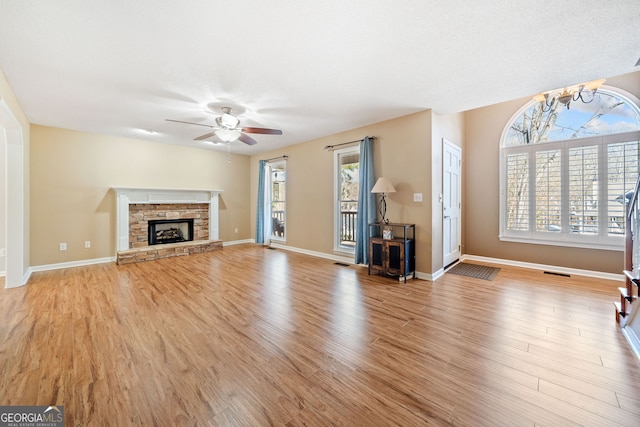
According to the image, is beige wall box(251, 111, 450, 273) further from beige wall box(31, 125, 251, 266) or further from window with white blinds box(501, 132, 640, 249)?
beige wall box(31, 125, 251, 266)

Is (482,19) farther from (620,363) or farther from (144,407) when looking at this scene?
(144,407)

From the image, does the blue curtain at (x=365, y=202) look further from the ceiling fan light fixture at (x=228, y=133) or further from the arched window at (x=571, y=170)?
the arched window at (x=571, y=170)

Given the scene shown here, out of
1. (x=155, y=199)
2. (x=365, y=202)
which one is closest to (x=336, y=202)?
(x=365, y=202)

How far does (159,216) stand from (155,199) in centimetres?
42

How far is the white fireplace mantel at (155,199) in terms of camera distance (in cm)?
522

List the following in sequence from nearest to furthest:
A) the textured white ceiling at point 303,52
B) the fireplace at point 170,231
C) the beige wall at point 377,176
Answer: the textured white ceiling at point 303,52, the beige wall at point 377,176, the fireplace at point 170,231

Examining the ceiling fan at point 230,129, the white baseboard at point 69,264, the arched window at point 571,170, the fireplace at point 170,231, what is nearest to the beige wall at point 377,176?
the ceiling fan at point 230,129

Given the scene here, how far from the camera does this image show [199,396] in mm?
1559

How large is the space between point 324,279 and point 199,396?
253cm

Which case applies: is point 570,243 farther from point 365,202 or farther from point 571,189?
point 365,202

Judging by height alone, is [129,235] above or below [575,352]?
above

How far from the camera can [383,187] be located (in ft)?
13.4

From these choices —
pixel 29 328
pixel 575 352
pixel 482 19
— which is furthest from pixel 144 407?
pixel 482 19

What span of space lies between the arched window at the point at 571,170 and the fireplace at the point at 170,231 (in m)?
6.98
